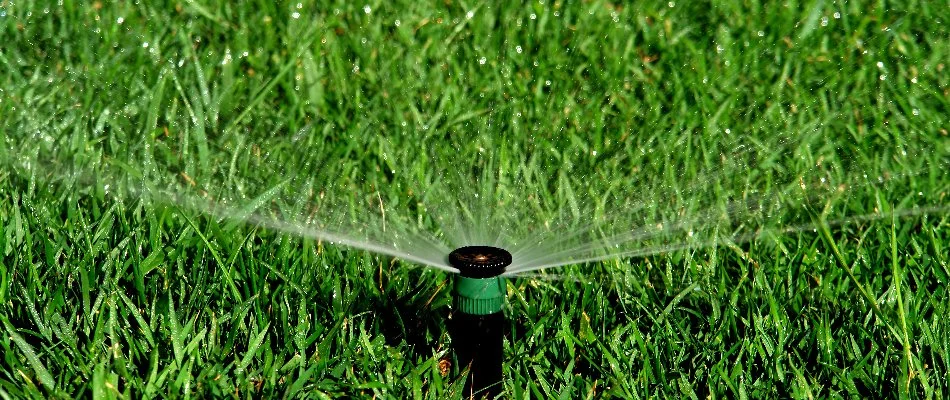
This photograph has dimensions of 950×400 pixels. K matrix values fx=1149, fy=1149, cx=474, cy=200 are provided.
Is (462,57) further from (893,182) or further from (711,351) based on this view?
(711,351)

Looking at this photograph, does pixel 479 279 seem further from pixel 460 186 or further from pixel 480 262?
pixel 460 186

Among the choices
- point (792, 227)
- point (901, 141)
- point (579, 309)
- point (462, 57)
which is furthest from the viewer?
point (462, 57)

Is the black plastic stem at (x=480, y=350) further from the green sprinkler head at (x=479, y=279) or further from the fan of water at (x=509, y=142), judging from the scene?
the fan of water at (x=509, y=142)

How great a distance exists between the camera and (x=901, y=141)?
3.19m

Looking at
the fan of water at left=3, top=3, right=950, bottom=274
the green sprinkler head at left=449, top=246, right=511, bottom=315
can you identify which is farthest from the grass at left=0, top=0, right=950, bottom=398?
the green sprinkler head at left=449, top=246, right=511, bottom=315

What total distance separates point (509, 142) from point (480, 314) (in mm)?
1368

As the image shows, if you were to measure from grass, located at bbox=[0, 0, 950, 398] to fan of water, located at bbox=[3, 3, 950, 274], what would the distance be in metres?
0.01

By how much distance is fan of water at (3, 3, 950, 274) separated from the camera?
2752 millimetres

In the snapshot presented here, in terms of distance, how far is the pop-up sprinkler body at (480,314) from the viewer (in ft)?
5.79

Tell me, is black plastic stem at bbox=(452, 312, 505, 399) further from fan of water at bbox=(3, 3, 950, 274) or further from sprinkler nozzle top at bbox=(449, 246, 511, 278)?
fan of water at bbox=(3, 3, 950, 274)

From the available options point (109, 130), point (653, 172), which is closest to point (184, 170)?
point (109, 130)

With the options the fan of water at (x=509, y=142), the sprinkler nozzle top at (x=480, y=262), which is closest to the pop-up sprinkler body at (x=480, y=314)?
the sprinkler nozzle top at (x=480, y=262)

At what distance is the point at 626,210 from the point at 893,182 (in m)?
0.73

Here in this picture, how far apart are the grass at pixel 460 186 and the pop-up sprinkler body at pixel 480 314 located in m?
0.06
